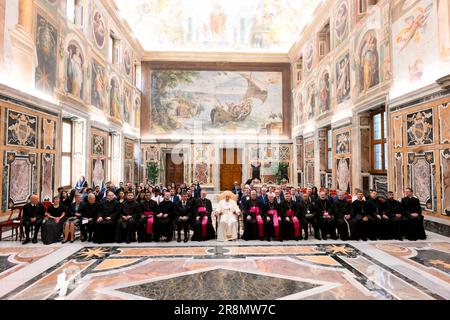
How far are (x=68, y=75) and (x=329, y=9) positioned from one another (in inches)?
491

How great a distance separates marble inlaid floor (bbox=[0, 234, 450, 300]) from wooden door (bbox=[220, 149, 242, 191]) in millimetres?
13874

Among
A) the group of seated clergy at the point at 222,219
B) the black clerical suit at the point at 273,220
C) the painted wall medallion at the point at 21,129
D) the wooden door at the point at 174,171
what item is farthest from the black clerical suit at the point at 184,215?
the wooden door at the point at 174,171

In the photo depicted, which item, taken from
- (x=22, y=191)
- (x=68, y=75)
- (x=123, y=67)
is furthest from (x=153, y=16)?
(x=22, y=191)

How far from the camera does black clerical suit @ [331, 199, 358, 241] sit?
716 centimetres

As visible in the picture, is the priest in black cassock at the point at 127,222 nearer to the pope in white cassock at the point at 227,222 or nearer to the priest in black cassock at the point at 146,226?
the priest in black cassock at the point at 146,226

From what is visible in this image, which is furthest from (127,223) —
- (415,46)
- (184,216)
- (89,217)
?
(415,46)

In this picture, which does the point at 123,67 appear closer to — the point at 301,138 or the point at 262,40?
the point at 262,40

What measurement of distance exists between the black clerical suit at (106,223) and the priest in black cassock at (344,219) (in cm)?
592

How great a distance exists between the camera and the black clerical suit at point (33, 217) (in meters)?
6.91

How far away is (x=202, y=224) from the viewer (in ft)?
24.2

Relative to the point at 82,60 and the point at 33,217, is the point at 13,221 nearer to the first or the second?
the point at 33,217

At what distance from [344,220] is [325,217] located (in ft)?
1.69

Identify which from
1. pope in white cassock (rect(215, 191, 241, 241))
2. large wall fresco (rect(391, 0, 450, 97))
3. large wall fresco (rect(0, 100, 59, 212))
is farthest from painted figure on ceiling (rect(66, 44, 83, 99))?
large wall fresco (rect(391, 0, 450, 97))

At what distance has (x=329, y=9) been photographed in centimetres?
1373
